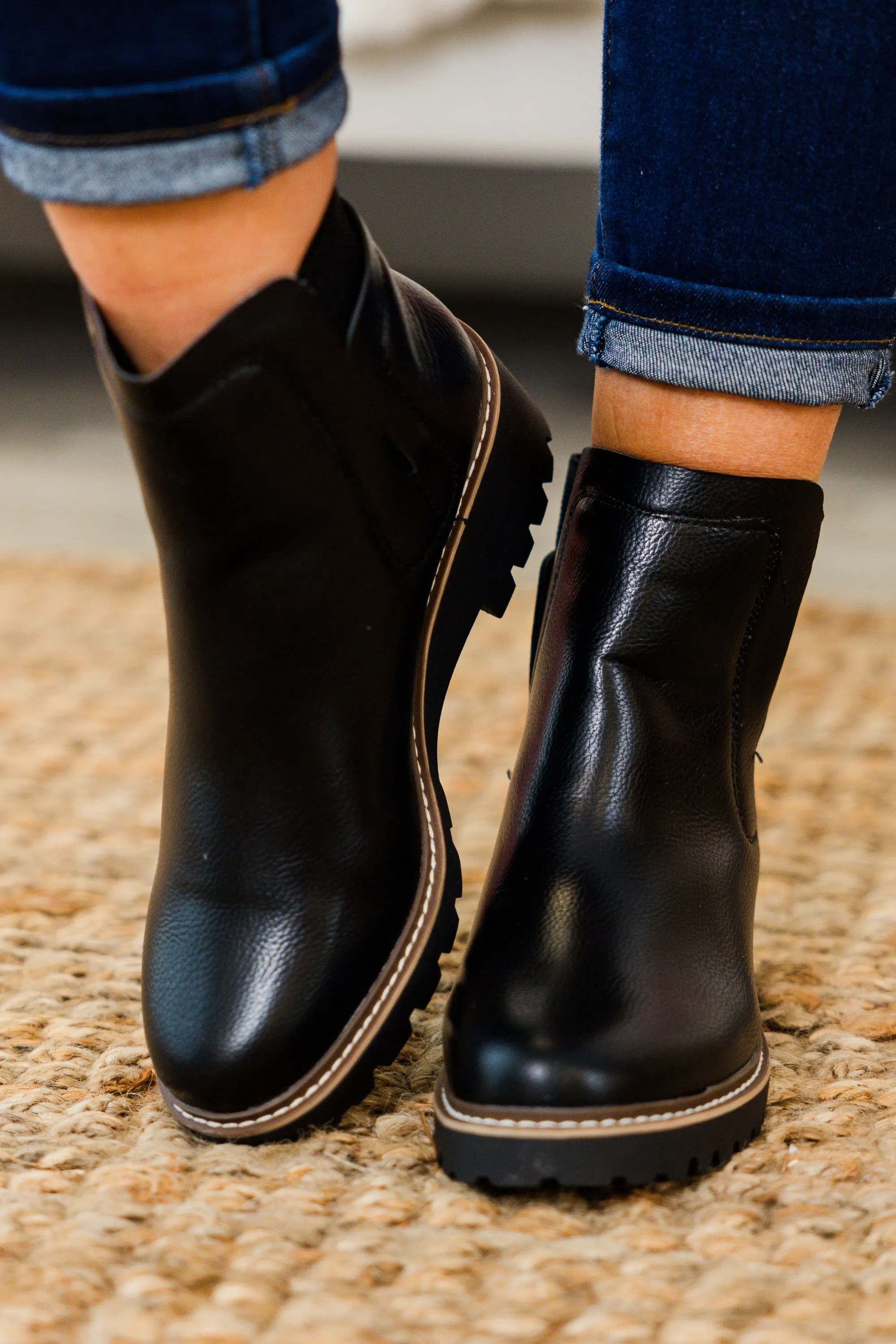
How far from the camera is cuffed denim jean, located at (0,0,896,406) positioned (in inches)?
16.1

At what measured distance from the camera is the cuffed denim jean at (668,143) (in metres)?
0.41

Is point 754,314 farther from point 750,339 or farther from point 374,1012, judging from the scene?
point 374,1012

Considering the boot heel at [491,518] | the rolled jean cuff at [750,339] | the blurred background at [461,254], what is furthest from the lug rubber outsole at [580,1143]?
the blurred background at [461,254]

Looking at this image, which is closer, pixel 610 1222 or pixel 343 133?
pixel 610 1222

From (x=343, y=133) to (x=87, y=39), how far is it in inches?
50.1

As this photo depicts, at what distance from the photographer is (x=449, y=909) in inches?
22.1

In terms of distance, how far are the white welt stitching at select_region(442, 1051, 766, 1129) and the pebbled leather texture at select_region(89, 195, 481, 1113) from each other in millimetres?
63

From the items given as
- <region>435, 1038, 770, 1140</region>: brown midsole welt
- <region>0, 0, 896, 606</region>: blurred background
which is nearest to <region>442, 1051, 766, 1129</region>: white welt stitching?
<region>435, 1038, 770, 1140</region>: brown midsole welt

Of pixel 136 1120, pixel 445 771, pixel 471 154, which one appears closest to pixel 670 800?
pixel 136 1120

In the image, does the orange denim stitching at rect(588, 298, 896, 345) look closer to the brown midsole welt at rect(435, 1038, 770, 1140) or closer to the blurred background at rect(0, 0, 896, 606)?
the brown midsole welt at rect(435, 1038, 770, 1140)

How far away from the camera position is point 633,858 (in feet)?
1.71

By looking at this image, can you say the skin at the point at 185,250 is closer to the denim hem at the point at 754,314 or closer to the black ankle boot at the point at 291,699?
the black ankle boot at the point at 291,699

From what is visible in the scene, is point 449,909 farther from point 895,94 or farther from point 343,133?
point 343,133

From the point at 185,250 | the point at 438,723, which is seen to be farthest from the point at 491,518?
the point at 185,250
